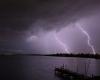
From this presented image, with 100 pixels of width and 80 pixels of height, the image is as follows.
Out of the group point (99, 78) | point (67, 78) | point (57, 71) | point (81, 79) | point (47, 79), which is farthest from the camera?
point (57, 71)

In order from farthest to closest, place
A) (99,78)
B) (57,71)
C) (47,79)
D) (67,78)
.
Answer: (57,71)
(47,79)
(67,78)
(99,78)

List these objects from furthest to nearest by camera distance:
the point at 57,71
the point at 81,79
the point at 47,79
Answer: the point at 57,71
the point at 47,79
the point at 81,79

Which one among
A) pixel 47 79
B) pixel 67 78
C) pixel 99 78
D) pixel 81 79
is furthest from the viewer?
pixel 47 79

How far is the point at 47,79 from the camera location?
288 feet

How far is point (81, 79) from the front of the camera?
6825cm

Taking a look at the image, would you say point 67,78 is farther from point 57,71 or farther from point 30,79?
point 57,71

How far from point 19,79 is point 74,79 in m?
25.7

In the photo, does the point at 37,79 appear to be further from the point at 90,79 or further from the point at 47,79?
the point at 90,79

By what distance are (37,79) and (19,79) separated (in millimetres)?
7648

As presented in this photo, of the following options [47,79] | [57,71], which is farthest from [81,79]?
[57,71]

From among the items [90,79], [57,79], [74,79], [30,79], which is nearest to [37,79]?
[30,79]

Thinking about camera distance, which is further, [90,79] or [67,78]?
[67,78]

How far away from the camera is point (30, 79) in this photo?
86125 mm

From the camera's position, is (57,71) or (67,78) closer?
(67,78)
